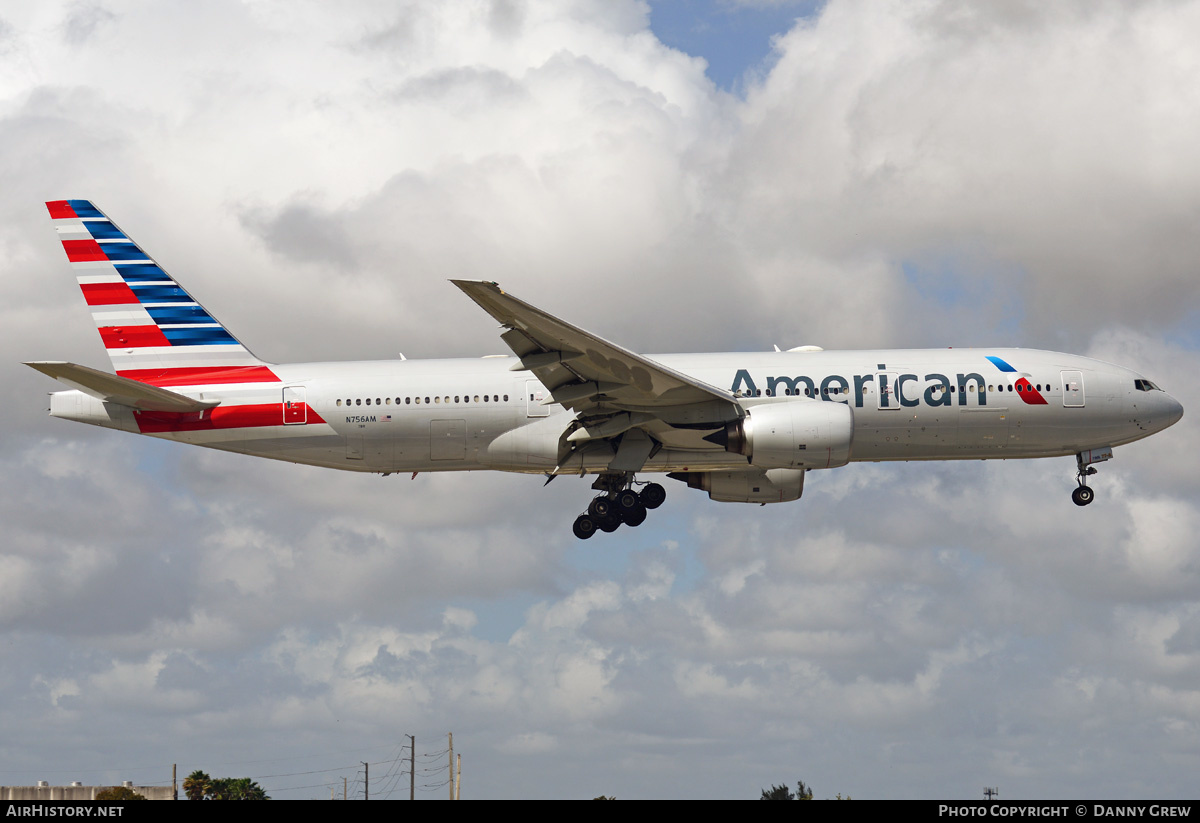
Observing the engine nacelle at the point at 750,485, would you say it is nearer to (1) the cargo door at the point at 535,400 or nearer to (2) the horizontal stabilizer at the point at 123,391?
(1) the cargo door at the point at 535,400

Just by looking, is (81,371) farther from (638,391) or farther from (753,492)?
(753,492)

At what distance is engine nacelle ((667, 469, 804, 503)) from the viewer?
39.0 m

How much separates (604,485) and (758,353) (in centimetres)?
641

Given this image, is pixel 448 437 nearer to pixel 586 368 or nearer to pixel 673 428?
pixel 586 368

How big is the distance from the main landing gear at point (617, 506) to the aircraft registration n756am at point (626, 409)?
3.05 feet

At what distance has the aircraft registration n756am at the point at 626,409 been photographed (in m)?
35.1

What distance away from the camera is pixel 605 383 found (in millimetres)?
34531

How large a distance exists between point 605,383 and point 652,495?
18.7 feet

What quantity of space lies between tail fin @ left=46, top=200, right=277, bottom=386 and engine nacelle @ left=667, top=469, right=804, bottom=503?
14.0 meters

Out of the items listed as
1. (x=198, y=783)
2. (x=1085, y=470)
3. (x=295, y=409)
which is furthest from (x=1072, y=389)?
(x=198, y=783)

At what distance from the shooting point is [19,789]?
108ft
